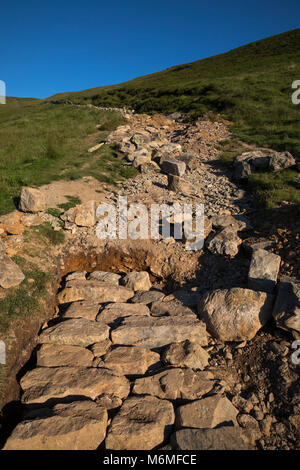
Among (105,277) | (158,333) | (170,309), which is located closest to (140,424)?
(158,333)

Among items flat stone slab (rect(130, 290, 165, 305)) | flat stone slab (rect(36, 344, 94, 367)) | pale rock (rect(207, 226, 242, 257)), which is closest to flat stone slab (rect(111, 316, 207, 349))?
flat stone slab (rect(36, 344, 94, 367))

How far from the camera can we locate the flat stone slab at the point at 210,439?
3385 millimetres

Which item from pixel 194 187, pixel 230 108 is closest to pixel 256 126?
pixel 230 108

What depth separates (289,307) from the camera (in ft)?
15.1

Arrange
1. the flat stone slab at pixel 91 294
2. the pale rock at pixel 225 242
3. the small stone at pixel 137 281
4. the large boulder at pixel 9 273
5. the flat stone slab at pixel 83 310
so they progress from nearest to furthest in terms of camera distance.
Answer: the large boulder at pixel 9 273 → the flat stone slab at pixel 83 310 → the flat stone slab at pixel 91 294 → the small stone at pixel 137 281 → the pale rock at pixel 225 242

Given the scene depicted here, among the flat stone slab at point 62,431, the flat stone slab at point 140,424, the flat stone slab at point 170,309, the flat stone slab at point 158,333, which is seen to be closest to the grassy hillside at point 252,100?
the flat stone slab at point 170,309

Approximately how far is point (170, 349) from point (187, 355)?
355 millimetres

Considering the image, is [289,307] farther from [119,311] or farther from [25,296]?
[25,296]

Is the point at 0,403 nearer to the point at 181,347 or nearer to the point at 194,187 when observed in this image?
the point at 181,347

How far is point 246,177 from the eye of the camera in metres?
11.1

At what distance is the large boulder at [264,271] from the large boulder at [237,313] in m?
0.46

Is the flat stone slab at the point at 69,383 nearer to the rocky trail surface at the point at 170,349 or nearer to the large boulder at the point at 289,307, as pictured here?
the rocky trail surface at the point at 170,349

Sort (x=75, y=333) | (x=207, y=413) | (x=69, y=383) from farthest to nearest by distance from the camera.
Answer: (x=75, y=333) < (x=69, y=383) < (x=207, y=413)

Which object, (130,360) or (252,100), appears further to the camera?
(252,100)
